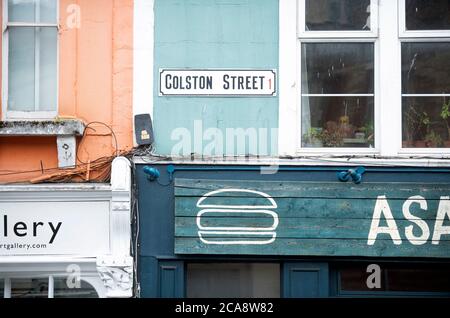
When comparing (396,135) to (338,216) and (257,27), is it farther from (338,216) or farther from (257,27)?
(257,27)

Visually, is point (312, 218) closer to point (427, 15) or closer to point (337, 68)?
point (337, 68)

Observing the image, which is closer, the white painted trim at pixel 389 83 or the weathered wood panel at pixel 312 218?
the weathered wood panel at pixel 312 218

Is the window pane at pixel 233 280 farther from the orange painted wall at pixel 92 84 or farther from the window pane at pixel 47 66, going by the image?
the window pane at pixel 47 66

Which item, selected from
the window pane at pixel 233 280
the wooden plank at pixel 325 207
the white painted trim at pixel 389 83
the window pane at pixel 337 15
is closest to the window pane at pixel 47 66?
the wooden plank at pixel 325 207

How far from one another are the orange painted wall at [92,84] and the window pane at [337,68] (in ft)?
6.08

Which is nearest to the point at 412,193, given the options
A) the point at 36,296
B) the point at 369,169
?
the point at 369,169

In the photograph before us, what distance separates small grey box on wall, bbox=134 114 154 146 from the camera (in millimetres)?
8680

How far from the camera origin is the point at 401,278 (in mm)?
8703

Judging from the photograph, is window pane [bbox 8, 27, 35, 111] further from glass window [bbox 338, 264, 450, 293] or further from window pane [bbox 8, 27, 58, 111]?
glass window [bbox 338, 264, 450, 293]

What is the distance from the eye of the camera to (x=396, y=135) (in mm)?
8758

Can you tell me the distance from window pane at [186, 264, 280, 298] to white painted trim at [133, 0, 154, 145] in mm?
1703

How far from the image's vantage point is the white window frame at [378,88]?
8.73 m

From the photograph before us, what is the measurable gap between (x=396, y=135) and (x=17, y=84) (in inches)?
155

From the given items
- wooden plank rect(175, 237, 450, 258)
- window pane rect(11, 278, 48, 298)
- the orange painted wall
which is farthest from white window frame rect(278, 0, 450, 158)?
window pane rect(11, 278, 48, 298)
